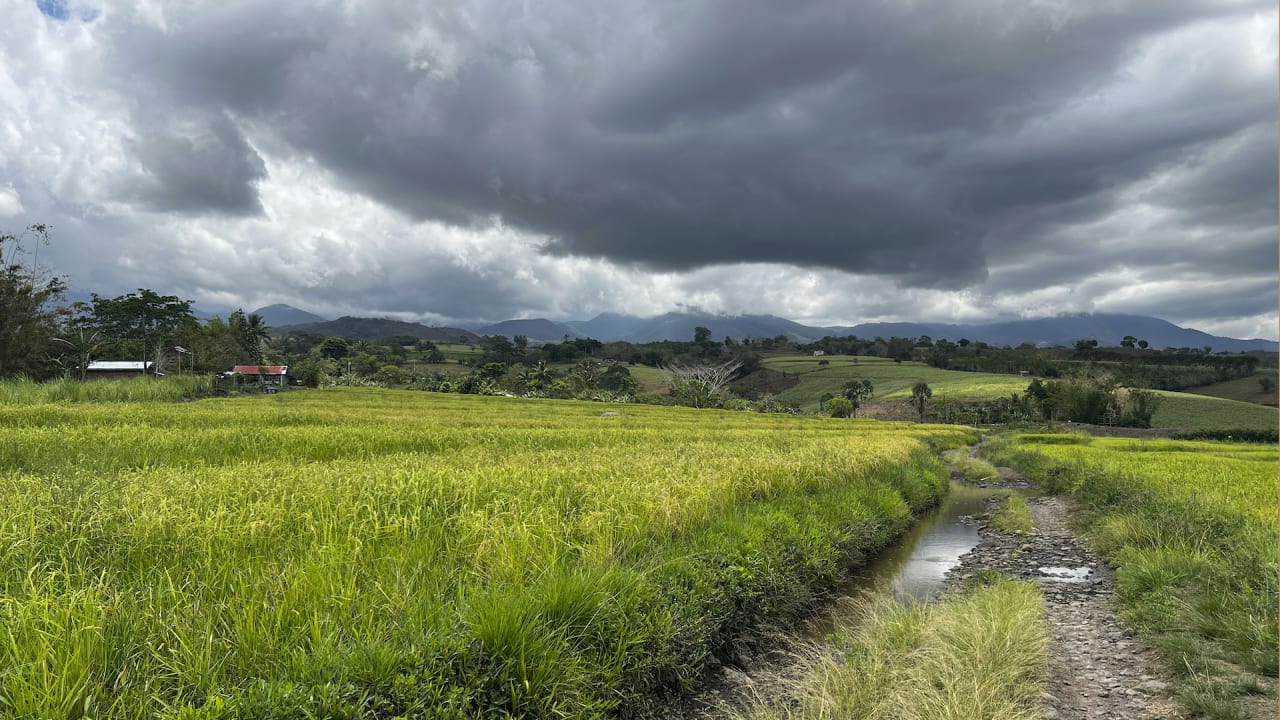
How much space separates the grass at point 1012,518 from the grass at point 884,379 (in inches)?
3901

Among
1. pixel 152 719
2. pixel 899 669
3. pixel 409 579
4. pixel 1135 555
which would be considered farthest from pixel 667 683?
pixel 1135 555

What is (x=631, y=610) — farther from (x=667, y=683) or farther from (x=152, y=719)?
(x=152, y=719)

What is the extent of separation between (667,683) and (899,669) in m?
2.62

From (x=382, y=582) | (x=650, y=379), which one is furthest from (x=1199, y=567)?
(x=650, y=379)

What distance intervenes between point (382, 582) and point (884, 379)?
150 m

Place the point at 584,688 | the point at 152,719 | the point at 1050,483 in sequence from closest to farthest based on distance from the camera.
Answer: the point at 152,719 → the point at 584,688 → the point at 1050,483

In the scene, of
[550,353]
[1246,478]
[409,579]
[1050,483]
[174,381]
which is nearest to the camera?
[409,579]

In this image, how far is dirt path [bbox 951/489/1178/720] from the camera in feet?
19.6

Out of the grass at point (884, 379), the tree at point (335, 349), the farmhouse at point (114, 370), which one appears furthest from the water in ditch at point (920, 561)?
the tree at point (335, 349)

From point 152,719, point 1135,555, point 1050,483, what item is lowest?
point 1050,483

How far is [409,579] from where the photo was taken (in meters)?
A: 5.56

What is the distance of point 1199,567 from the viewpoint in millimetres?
9391

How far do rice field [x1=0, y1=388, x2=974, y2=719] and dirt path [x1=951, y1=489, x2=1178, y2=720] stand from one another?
3.30 metres

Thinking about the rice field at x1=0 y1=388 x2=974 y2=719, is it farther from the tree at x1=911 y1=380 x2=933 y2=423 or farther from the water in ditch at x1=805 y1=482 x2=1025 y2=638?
the tree at x1=911 y1=380 x2=933 y2=423
